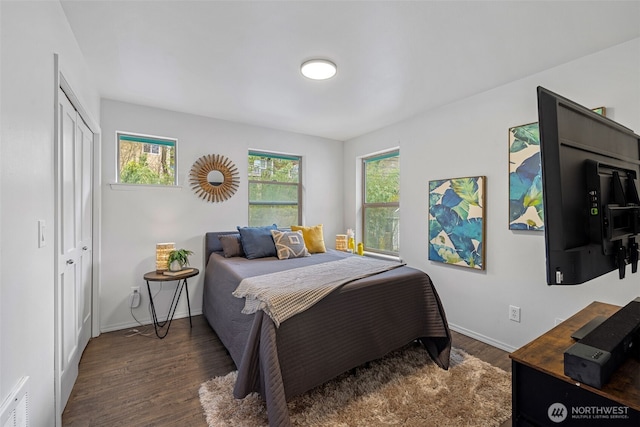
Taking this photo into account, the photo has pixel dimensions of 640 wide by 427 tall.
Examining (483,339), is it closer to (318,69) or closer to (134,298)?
(318,69)

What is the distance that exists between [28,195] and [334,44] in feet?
6.08

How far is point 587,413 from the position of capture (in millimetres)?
864

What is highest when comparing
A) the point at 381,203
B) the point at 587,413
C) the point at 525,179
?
the point at 525,179

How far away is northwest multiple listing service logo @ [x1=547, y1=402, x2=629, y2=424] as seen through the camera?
31.8 inches

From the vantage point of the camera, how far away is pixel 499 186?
8.50 ft

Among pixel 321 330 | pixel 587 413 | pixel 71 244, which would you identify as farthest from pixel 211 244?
pixel 587 413

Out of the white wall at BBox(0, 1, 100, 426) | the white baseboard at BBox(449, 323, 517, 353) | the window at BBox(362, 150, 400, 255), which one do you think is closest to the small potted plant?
the white wall at BBox(0, 1, 100, 426)

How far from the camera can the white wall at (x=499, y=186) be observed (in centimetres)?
200

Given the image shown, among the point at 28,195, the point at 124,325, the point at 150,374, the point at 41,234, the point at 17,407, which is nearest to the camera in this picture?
the point at 17,407

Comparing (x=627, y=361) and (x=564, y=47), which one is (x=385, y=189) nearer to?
(x=564, y=47)

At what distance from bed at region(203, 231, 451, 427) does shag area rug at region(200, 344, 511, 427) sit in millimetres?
156

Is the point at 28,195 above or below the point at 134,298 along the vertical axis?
above

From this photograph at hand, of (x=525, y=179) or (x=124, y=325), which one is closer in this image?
(x=525, y=179)

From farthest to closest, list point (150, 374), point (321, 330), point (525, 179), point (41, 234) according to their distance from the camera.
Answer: point (525, 179) < point (150, 374) < point (321, 330) < point (41, 234)
